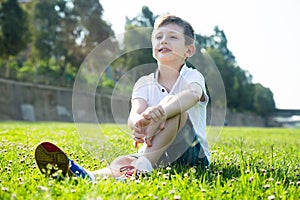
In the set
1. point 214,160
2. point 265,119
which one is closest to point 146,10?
point 214,160

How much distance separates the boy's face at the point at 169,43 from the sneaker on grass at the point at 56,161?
109cm

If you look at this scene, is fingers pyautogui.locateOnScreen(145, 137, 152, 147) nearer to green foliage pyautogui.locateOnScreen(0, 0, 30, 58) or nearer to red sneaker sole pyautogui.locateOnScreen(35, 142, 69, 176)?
red sneaker sole pyautogui.locateOnScreen(35, 142, 69, 176)

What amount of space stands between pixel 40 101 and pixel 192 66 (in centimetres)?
2552

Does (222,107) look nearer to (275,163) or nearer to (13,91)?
(275,163)

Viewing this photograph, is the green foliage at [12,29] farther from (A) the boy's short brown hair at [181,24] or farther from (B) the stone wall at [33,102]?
(A) the boy's short brown hair at [181,24]

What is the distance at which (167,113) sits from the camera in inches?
114

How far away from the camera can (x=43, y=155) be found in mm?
2701

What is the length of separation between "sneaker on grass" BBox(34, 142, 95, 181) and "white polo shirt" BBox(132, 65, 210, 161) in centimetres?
88

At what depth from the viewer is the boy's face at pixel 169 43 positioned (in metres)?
3.18

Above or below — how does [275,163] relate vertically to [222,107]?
below

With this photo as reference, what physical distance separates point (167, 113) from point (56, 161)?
814 millimetres

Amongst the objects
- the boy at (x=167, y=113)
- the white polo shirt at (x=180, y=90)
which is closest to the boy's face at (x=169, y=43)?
the boy at (x=167, y=113)

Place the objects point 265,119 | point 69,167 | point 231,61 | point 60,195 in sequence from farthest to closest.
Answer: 1. point 265,119
2. point 231,61
3. point 69,167
4. point 60,195

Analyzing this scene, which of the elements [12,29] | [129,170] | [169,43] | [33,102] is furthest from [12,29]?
[129,170]
